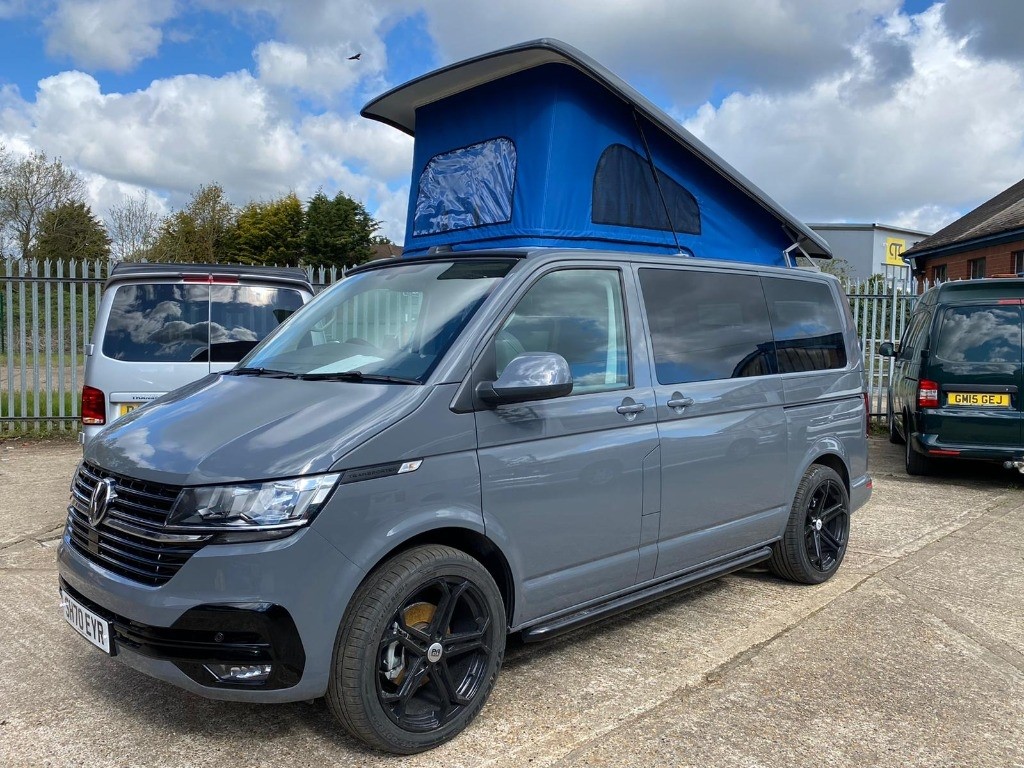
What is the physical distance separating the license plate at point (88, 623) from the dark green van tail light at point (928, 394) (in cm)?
790

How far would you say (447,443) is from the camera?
10.6 feet

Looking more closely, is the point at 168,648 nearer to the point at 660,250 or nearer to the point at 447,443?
the point at 447,443

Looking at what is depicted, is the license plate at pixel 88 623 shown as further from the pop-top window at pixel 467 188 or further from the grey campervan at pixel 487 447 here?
the pop-top window at pixel 467 188

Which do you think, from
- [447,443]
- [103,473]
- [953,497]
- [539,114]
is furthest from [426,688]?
[953,497]

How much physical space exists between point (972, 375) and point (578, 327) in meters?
6.05

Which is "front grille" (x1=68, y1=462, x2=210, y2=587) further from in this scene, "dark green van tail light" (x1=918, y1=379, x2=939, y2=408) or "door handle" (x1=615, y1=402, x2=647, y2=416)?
"dark green van tail light" (x1=918, y1=379, x2=939, y2=408)

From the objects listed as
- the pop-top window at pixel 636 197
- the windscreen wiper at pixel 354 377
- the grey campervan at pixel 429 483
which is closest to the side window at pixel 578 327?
the grey campervan at pixel 429 483

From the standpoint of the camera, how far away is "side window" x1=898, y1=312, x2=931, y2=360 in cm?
913

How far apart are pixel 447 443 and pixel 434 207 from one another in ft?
10.1

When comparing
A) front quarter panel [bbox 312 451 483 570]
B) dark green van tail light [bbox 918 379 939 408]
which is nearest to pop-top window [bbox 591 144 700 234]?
front quarter panel [bbox 312 451 483 570]

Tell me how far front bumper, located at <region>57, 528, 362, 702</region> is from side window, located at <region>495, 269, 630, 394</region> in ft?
3.81

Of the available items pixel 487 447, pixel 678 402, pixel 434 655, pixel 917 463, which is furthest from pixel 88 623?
pixel 917 463

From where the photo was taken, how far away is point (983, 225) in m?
24.3

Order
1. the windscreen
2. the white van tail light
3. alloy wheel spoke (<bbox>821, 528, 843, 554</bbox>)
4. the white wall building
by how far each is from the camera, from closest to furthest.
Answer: the windscreen < alloy wheel spoke (<bbox>821, 528, 843, 554</bbox>) < the white van tail light < the white wall building
